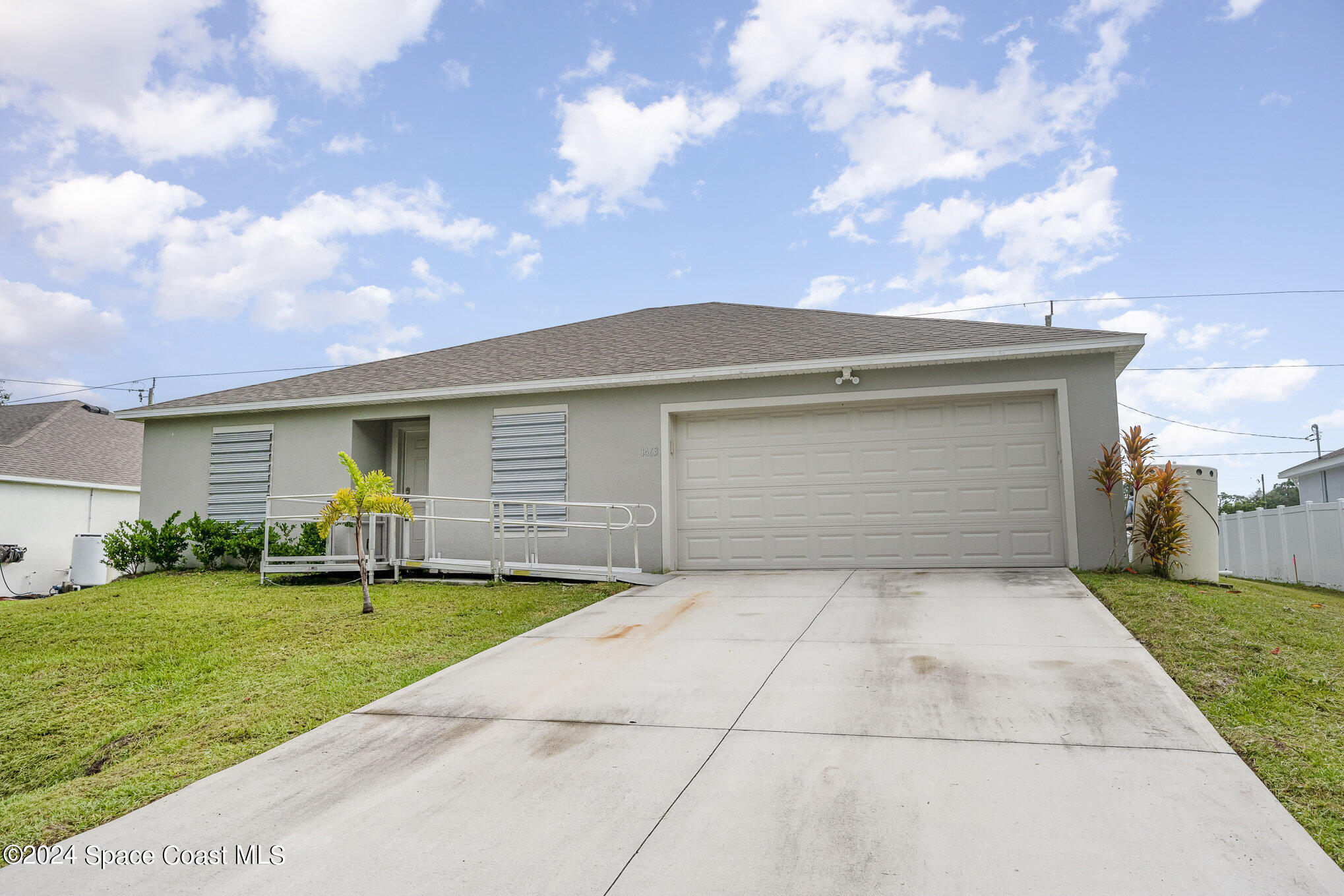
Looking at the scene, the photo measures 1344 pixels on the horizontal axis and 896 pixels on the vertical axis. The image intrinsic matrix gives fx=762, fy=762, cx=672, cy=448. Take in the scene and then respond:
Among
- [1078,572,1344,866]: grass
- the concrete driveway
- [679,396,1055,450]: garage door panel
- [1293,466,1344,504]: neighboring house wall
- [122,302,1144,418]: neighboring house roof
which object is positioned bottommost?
the concrete driveway

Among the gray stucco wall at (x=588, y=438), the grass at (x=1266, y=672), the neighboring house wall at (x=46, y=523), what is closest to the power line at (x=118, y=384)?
the neighboring house wall at (x=46, y=523)

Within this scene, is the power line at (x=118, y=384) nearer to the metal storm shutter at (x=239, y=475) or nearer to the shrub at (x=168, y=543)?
the metal storm shutter at (x=239, y=475)

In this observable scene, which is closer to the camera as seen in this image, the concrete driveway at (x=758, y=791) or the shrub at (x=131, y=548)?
the concrete driveway at (x=758, y=791)

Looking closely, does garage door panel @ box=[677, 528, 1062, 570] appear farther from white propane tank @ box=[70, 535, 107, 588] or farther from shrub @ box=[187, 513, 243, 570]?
white propane tank @ box=[70, 535, 107, 588]

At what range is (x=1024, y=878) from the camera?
8.45 ft

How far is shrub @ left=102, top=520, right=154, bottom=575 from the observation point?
40.4 ft

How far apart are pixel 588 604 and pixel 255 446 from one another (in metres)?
7.65

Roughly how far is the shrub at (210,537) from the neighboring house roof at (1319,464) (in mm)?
25731

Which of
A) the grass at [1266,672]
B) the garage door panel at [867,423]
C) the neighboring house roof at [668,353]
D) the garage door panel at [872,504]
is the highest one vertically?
the neighboring house roof at [668,353]

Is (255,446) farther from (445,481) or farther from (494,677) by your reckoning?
(494,677)

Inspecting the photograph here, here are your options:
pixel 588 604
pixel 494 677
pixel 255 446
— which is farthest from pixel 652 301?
pixel 494 677

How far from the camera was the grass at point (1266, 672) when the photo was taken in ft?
10.8

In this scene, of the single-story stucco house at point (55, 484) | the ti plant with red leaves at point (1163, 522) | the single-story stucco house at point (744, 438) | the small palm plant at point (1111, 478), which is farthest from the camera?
the single-story stucco house at point (55, 484)

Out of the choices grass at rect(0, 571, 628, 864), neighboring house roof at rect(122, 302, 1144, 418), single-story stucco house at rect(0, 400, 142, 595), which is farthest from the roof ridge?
single-story stucco house at rect(0, 400, 142, 595)
